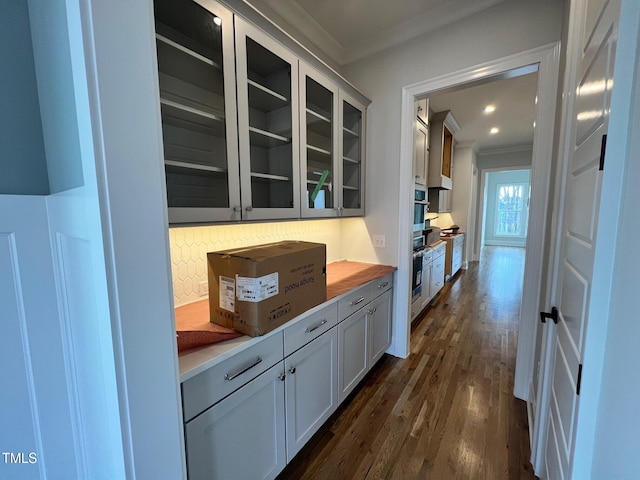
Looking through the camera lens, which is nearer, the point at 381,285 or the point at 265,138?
the point at 265,138

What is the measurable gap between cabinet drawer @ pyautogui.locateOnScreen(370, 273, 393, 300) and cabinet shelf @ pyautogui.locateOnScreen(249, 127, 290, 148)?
1.19 meters

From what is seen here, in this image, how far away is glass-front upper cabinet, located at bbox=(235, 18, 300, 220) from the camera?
4.32 ft

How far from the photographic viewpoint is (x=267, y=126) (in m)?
1.52

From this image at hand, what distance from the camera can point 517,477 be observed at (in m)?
1.35

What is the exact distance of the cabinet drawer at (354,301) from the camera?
5.35 ft

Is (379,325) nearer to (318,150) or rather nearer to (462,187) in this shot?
(318,150)

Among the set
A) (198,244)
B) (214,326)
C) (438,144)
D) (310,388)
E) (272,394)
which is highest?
(438,144)

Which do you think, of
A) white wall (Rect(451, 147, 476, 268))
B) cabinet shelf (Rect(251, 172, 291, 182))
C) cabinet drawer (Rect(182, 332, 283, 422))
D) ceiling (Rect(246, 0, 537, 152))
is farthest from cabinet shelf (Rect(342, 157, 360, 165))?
white wall (Rect(451, 147, 476, 268))

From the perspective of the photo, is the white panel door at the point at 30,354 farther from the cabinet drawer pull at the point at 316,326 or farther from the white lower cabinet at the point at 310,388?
the cabinet drawer pull at the point at 316,326

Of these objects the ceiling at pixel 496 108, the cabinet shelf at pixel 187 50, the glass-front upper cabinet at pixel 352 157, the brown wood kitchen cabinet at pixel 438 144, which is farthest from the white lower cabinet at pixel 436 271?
the cabinet shelf at pixel 187 50

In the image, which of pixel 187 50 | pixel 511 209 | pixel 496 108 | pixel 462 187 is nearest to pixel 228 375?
pixel 187 50

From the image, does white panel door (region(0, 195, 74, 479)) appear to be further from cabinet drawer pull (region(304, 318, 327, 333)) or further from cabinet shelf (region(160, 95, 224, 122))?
cabinet drawer pull (region(304, 318, 327, 333))

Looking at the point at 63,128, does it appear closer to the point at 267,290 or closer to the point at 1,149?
the point at 1,149

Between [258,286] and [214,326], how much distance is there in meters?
0.32
